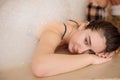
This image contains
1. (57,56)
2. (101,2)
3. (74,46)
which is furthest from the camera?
(101,2)

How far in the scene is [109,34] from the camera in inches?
38.6

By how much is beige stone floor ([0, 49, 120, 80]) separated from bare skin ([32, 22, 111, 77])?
0.02 metres

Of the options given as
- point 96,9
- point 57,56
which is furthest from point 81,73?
point 96,9

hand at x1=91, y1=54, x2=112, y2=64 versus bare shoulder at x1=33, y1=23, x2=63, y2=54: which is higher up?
bare shoulder at x1=33, y1=23, x2=63, y2=54

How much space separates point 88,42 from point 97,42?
0.12ft

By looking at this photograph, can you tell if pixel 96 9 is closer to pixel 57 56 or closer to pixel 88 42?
pixel 88 42

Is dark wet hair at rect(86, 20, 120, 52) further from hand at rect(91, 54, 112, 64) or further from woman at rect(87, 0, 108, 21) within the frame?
woman at rect(87, 0, 108, 21)

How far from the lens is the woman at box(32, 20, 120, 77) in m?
0.87

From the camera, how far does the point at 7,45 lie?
966 mm

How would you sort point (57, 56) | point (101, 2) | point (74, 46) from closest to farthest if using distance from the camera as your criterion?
point (57, 56) → point (74, 46) → point (101, 2)

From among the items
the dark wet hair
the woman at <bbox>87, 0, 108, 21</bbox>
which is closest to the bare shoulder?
the dark wet hair

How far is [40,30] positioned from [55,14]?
0.12 m

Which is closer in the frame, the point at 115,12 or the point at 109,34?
the point at 109,34

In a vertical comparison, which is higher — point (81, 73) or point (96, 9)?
point (96, 9)
